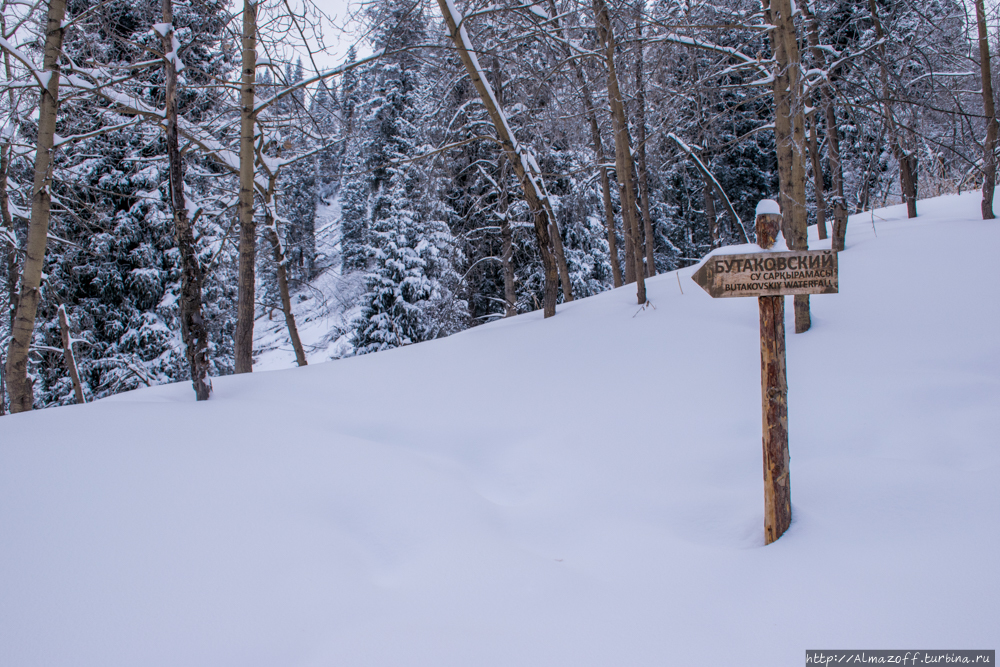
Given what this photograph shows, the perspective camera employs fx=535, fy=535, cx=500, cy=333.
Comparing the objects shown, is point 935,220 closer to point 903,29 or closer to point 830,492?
point 903,29

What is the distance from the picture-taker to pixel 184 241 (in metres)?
5.39

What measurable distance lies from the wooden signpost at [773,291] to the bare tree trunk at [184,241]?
4833 millimetres

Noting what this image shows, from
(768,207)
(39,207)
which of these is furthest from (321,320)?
(768,207)

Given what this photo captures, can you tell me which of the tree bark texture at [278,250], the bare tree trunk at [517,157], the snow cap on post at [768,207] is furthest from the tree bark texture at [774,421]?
the tree bark texture at [278,250]

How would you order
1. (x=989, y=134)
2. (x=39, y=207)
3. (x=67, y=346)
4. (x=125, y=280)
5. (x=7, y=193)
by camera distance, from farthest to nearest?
(x=125, y=280) → (x=67, y=346) → (x=989, y=134) → (x=7, y=193) → (x=39, y=207)

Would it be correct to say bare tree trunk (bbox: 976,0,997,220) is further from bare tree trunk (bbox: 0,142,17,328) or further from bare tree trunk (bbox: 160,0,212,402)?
bare tree trunk (bbox: 0,142,17,328)

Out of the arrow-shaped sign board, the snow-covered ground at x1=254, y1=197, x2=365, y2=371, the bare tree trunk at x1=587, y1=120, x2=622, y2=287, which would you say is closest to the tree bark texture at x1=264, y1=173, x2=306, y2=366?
the snow-covered ground at x1=254, y1=197, x2=365, y2=371

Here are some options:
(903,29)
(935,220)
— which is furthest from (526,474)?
(903,29)

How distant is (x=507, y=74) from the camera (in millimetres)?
9609

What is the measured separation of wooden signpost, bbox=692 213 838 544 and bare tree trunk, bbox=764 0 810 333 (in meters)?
3.03

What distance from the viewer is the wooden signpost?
291cm

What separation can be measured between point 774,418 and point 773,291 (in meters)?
0.76

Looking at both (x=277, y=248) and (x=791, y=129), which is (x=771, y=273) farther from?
(x=277, y=248)

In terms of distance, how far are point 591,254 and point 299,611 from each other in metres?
15.6
